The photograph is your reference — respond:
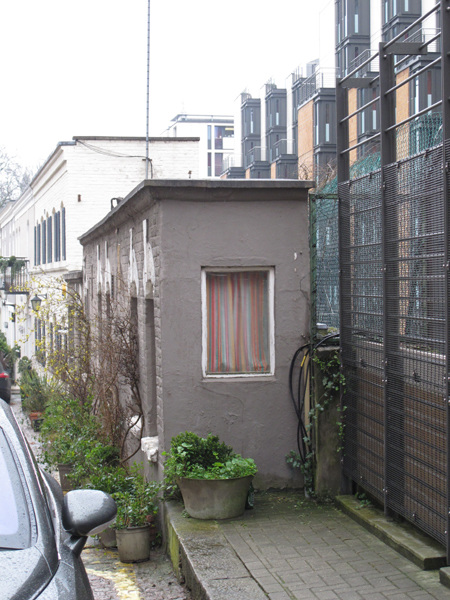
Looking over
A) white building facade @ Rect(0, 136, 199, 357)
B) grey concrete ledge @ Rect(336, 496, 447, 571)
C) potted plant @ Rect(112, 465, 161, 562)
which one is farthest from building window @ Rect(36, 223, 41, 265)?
grey concrete ledge @ Rect(336, 496, 447, 571)

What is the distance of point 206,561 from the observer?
17.1 ft

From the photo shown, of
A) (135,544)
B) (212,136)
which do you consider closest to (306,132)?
(135,544)

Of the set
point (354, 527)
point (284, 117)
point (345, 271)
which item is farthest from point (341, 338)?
point (284, 117)

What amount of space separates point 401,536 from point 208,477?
5.49 ft

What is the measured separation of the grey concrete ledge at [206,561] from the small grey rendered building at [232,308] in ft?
3.16

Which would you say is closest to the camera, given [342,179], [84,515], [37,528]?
[37,528]

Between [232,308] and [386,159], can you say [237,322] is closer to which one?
[232,308]

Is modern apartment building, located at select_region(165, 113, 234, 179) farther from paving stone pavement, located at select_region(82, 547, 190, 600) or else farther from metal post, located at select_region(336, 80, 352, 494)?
paving stone pavement, located at select_region(82, 547, 190, 600)

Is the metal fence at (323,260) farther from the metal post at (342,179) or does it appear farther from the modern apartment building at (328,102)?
the modern apartment building at (328,102)

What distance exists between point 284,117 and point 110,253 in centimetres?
4036

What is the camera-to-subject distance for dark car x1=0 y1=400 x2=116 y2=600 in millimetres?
2848

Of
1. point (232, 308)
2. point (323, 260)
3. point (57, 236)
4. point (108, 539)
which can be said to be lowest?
point (108, 539)

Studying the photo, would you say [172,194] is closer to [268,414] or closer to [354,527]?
[268,414]

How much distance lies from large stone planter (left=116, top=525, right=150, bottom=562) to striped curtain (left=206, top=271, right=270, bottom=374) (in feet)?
5.29
